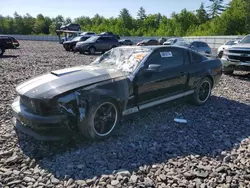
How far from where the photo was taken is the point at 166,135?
430 cm

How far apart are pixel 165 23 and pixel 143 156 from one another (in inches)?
3169

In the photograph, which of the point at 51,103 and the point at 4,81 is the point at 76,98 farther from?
the point at 4,81

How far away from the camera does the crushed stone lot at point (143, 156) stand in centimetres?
304

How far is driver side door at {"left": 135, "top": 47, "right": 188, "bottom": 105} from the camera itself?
4555 mm

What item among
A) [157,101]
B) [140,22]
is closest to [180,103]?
[157,101]

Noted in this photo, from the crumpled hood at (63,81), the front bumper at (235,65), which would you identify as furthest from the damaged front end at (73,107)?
the front bumper at (235,65)

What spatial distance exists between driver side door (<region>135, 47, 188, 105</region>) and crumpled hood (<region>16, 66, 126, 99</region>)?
473mm

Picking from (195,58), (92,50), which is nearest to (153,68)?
(195,58)

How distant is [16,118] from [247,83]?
7.82m

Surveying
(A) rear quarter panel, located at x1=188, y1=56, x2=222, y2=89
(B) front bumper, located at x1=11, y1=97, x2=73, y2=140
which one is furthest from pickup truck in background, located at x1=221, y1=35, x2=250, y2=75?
(B) front bumper, located at x1=11, y1=97, x2=73, y2=140

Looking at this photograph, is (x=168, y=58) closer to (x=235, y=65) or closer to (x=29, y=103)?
(x=29, y=103)

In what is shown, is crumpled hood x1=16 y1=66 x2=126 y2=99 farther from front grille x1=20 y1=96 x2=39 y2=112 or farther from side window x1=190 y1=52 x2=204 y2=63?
side window x1=190 y1=52 x2=204 y2=63

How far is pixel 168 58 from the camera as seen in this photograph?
525cm

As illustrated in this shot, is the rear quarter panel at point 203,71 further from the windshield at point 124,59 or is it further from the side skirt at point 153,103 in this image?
the windshield at point 124,59
